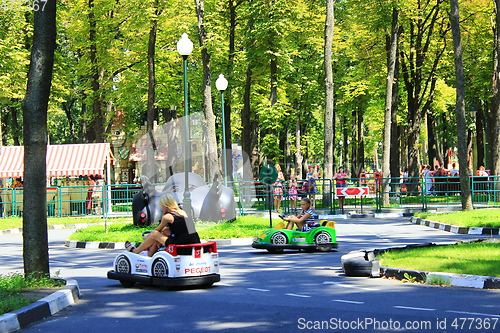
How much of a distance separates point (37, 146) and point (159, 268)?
9.11 feet

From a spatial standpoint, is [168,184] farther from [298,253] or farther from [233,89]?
[233,89]

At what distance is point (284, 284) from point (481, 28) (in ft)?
97.6

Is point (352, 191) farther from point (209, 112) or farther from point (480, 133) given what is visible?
point (480, 133)

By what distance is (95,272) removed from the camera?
11.6m

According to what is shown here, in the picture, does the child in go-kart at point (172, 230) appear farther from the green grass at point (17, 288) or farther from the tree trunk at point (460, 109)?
the tree trunk at point (460, 109)

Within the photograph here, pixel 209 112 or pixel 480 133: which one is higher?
pixel 209 112

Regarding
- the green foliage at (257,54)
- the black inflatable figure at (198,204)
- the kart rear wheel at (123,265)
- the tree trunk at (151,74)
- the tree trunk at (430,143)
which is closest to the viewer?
the kart rear wheel at (123,265)

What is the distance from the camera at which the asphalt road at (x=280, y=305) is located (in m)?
6.27

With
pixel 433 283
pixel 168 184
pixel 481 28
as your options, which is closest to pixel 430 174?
pixel 481 28

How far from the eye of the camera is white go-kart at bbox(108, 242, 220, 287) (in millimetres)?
9000

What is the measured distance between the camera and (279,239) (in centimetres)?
1394

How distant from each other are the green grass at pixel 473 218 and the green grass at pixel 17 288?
13.5 metres

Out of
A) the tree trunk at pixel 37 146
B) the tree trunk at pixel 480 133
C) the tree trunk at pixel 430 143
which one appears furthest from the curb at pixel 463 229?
the tree trunk at pixel 480 133

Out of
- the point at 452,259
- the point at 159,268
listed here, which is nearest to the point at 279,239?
the point at 452,259
